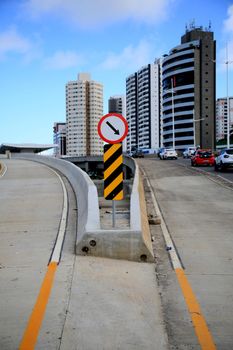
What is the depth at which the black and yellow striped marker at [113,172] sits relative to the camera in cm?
929

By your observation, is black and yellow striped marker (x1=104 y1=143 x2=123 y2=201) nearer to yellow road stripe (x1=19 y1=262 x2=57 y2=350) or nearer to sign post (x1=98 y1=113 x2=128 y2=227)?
sign post (x1=98 y1=113 x2=128 y2=227)

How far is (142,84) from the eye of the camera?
616 feet

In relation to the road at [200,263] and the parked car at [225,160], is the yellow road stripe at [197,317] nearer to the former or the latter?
the road at [200,263]

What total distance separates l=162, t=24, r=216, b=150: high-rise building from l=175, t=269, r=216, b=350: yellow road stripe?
14008 centimetres

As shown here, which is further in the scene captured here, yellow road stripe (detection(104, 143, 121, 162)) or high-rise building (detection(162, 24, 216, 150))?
high-rise building (detection(162, 24, 216, 150))

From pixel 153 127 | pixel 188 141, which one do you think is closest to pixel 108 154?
pixel 188 141

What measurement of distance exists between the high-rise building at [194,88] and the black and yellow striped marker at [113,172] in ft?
451

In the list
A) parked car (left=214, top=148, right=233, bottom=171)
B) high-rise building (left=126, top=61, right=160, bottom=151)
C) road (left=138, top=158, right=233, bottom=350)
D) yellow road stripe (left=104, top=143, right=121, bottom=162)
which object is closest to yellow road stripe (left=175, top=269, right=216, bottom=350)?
road (left=138, top=158, right=233, bottom=350)

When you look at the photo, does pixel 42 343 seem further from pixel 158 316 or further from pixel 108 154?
pixel 108 154

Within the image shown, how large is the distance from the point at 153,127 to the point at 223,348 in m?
184

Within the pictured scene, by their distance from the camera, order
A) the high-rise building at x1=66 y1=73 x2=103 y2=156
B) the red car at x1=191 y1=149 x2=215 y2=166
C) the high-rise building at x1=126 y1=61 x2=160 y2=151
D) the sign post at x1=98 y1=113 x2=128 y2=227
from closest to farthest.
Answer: the sign post at x1=98 y1=113 x2=128 y2=227
the red car at x1=191 y1=149 x2=215 y2=166
the high-rise building at x1=66 y1=73 x2=103 y2=156
the high-rise building at x1=126 y1=61 x2=160 y2=151

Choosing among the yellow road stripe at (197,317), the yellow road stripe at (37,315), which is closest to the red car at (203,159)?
the yellow road stripe at (197,317)

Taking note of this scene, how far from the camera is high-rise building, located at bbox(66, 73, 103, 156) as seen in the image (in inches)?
4532

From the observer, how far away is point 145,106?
18762 cm
